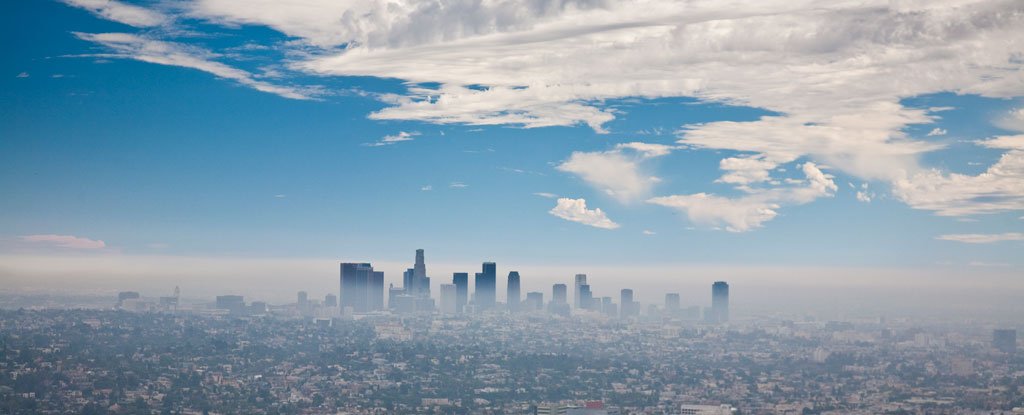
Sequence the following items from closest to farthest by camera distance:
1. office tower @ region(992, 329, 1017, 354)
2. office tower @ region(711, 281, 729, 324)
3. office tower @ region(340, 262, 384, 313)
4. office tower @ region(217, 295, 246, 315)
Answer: office tower @ region(992, 329, 1017, 354) → office tower @ region(217, 295, 246, 315) → office tower @ region(711, 281, 729, 324) → office tower @ region(340, 262, 384, 313)

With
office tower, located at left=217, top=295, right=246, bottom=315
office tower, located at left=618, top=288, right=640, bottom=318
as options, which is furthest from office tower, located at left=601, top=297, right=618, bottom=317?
office tower, located at left=217, top=295, right=246, bottom=315

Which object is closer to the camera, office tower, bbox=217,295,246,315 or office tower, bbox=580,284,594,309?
office tower, bbox=217,295,246,315

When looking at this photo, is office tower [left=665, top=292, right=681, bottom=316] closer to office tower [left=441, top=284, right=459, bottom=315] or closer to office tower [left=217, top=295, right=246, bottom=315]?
office tower [left=441, top=284, right=459, bottom=315]

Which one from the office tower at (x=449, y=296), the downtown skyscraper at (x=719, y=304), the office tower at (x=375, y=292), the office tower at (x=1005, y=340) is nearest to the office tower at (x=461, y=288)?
the office tower at (x=449, y=296)

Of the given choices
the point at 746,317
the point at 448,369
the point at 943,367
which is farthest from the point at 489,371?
the point at 746,317

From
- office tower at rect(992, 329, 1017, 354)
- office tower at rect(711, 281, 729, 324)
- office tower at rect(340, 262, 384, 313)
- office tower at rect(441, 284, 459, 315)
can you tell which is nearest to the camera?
office tower at rect(992, 329, 1017, 354)

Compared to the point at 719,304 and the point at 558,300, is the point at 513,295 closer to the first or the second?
the point at 558,300

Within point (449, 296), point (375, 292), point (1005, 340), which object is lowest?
point (1005, 340)

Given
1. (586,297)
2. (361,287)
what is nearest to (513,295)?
(586,297)
